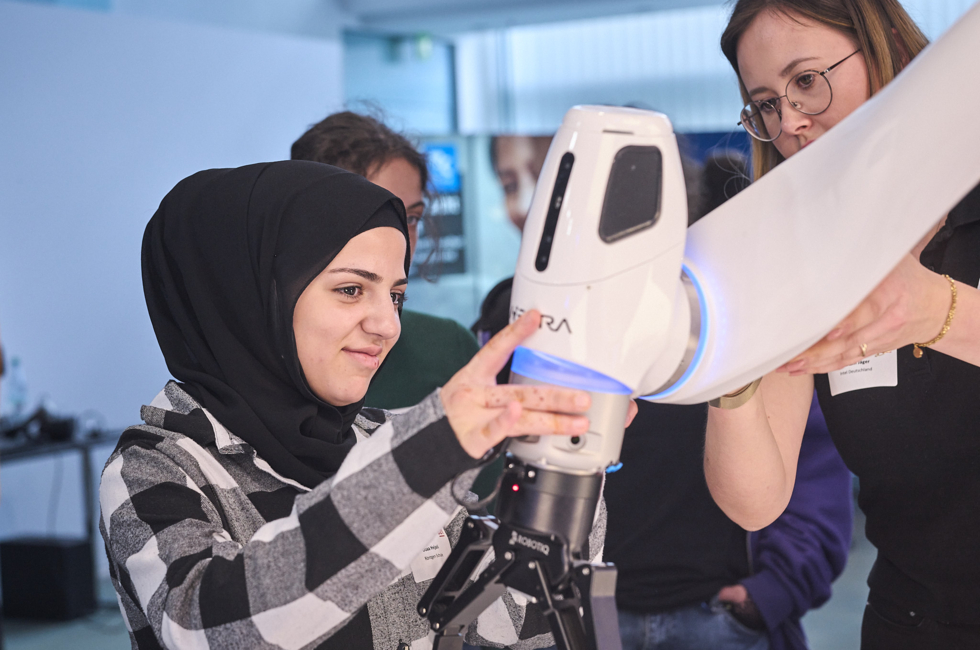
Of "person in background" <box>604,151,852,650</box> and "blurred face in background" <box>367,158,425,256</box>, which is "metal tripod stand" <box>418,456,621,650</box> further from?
"blurred face in background" <box>367,158,425,256</box>

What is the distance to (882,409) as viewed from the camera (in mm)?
1252

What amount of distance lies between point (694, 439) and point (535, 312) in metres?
1.25

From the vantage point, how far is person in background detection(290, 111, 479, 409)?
1.92 meters

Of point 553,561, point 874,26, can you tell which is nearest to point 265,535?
point 553,561

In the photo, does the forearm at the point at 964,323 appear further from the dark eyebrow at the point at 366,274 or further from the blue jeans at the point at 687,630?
the blue jeans at the point at 687,630

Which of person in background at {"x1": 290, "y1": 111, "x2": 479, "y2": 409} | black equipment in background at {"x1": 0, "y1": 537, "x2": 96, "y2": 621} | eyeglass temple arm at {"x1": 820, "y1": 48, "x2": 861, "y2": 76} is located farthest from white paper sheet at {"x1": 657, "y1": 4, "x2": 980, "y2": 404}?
black equipment in background at {"x1": 0, "y1": 537, "x2": 96, "y2": 621}

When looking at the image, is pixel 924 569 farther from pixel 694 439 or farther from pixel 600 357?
pixel 600 357

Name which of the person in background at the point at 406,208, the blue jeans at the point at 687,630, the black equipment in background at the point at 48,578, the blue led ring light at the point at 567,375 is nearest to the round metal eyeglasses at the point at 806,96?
the blue led ring light at the point at 567,375

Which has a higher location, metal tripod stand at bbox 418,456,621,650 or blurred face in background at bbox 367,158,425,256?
blurred face in background at bbox 367,158,425,256

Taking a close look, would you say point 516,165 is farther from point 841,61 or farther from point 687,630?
point 841,61

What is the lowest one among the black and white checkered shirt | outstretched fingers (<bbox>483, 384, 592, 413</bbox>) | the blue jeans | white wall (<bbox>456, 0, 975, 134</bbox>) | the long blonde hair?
the blue jeans

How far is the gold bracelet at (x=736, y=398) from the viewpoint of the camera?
940mm

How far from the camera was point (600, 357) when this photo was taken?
2.26ft

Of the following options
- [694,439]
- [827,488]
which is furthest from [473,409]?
[827,488]
